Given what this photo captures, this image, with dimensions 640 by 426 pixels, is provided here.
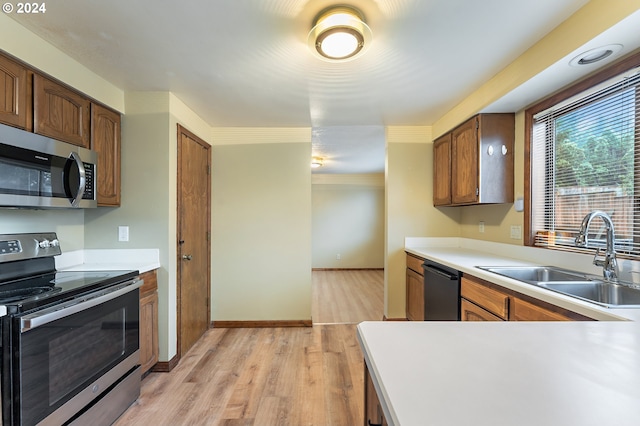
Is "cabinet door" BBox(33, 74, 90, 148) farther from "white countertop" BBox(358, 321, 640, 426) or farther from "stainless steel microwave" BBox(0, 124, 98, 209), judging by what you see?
"white countertop" BBox(358, 321, 640, 426)

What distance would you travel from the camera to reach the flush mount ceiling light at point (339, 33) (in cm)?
141

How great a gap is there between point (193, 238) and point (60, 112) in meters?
1.37

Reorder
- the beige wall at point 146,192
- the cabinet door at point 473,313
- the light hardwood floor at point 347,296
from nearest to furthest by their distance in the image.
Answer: the cabinet door at point 473,313 → the beige wall at point 146,192 → the light hardwood floor at point 347,296

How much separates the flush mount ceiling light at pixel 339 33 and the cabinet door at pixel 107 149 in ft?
5.46

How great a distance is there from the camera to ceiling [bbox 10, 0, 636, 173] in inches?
55.9

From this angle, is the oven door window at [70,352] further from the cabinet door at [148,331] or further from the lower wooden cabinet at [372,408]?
the lower wooden cabinet at [372,408]

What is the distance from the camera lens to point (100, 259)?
232 centimetres

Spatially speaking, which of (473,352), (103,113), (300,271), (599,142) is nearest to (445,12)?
(599,142)

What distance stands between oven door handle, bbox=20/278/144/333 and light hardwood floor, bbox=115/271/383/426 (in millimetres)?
787

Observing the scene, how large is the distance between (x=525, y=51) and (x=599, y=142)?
2.34 ft

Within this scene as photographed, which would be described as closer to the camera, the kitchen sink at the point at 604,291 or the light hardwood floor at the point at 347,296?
the kitchen sink at the point at 604,291

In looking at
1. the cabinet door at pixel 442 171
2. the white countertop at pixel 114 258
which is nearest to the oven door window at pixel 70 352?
the white countertop at pixel 114 258

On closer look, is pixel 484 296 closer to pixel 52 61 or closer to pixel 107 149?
pixel 107 149

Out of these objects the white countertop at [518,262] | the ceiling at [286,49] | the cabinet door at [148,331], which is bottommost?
the cabinet door at [148,331]
